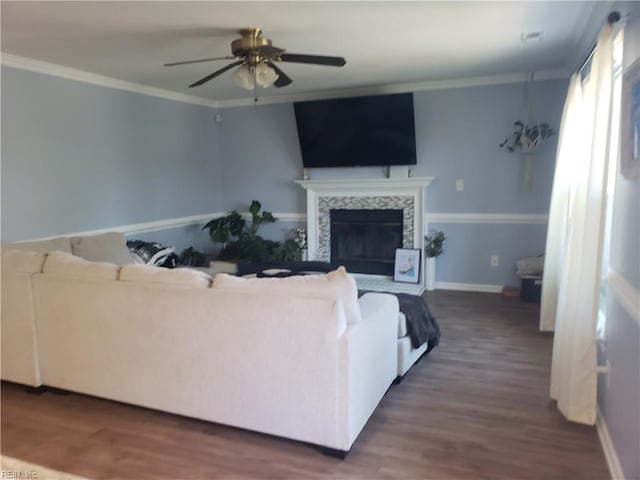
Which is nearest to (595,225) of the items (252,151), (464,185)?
(464,185)

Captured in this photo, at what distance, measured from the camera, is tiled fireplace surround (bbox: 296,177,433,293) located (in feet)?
18.5

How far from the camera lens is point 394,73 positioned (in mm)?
4930

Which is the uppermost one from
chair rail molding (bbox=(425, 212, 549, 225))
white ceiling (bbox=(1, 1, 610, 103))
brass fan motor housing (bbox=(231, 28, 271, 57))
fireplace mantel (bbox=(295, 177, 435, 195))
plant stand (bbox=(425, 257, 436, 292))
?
white ceiling (bbox=(1, 1, 610, 103))

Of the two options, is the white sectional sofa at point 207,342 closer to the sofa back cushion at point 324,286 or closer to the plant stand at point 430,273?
the sofa back cushion at point 324,286

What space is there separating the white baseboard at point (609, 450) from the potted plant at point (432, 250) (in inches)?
121

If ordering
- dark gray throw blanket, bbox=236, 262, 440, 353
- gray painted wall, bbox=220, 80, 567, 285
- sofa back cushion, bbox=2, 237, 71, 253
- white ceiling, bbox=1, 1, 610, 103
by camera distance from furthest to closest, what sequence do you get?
gray painted wall, bbox=220, 80, 567, 285
sofa back cushion, bbox=2, 237, 71, 253
dark gray throw blanket, bbox=236, 262, 440, 353
white ceiling, bbox=1, 1, 610, 103

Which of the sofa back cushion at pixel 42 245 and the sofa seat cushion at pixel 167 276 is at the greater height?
the sofa back cushion at pixel 42 245

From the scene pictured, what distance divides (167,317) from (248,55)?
1893 millimetres

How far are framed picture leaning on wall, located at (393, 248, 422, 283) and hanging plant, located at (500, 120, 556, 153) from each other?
1617 mm

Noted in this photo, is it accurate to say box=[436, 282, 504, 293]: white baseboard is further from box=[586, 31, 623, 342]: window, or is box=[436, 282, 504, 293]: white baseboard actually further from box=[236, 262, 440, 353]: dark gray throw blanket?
box=[586, 31, 623, 342]: window

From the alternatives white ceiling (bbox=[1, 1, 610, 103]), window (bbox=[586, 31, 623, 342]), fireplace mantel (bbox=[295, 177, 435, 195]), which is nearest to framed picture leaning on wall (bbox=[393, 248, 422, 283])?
fireplace mantel (bbox=[295, 177, 435, 195])

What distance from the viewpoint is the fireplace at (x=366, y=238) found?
19.3 ft

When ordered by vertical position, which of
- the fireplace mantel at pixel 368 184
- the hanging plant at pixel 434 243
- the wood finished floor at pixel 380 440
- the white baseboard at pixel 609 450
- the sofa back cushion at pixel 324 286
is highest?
the fireplace mantel at pixel 368 184

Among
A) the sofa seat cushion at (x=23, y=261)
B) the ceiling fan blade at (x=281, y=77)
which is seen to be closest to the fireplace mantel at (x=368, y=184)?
the ceiling fan blade at (x=281, y=77)
